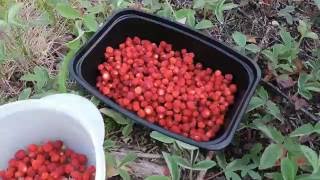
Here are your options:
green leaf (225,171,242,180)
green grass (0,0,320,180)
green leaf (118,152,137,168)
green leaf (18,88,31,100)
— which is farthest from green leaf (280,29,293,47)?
green leaf (18,88,31,100)

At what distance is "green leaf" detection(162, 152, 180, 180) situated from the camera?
0.99m

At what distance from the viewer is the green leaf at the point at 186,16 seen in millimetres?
1211

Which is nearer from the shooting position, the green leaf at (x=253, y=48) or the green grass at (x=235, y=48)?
the green grass at (x=235, y=48)

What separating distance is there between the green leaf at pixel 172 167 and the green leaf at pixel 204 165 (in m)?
0.04

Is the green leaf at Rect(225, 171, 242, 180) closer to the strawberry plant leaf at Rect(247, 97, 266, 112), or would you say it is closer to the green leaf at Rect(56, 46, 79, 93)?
the strawberry plant leaf at Rect(247, 97, 266, 112)

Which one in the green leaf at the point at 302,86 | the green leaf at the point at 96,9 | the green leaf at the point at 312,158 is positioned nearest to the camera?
the green leaf at the point at 312,158

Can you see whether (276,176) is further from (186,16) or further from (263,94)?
(186,16)

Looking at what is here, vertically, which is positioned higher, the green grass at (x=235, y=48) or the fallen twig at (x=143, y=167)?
the green grass at (x=235, y=48)

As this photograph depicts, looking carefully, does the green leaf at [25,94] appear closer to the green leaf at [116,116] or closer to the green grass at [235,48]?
the green grass at [235,48]

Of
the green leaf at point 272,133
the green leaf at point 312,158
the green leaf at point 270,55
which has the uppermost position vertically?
the green leaf at point 270,55

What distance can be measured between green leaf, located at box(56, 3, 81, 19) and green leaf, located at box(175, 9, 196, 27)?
0.78ft

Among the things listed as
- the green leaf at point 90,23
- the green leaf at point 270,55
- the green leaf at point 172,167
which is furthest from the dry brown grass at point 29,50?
the green leaf at point 270,55

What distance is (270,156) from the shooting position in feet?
3.30

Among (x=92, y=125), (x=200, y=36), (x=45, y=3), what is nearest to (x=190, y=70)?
(x=200, y=36)
